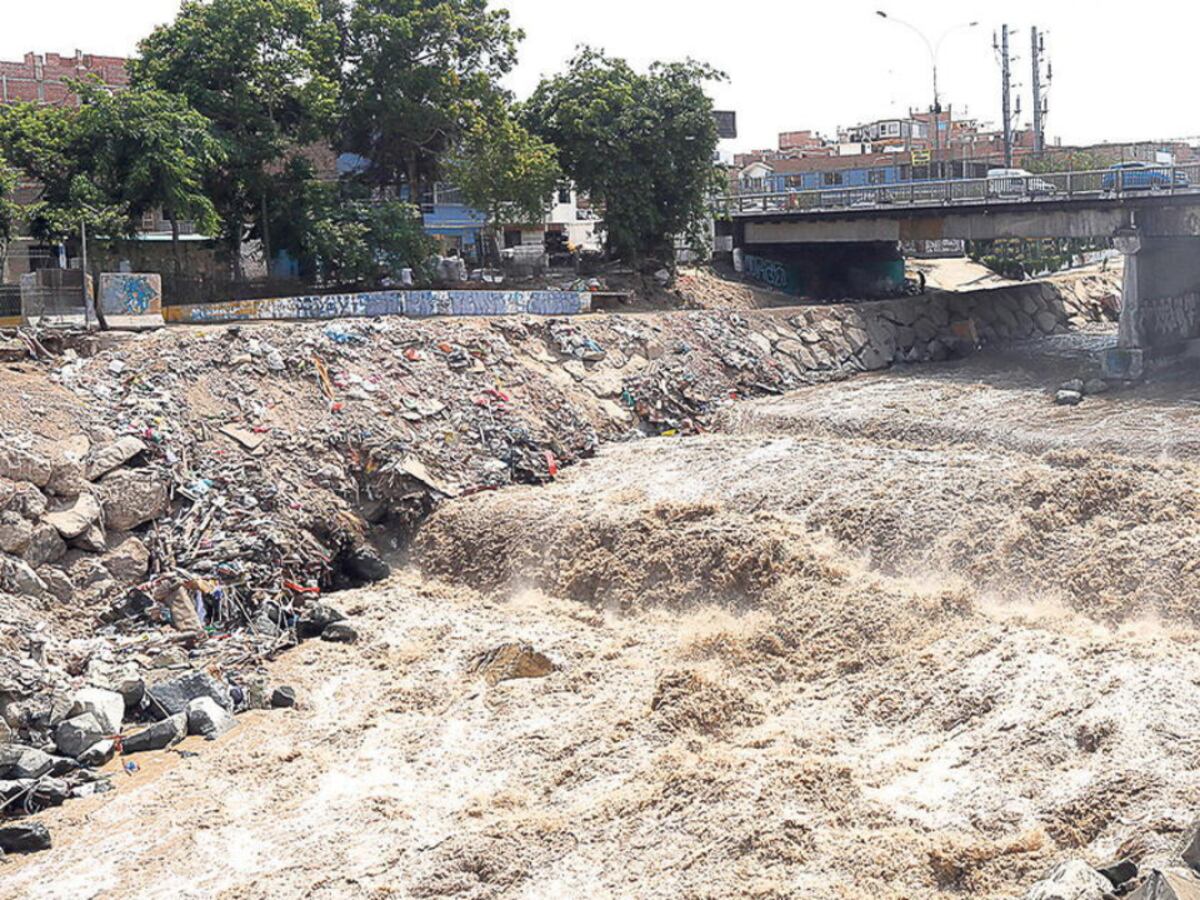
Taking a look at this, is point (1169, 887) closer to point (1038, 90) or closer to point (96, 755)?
point (96, 755)

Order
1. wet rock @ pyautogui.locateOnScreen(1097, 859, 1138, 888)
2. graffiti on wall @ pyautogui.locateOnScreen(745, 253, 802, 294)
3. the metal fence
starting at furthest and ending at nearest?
graffiti on wall @ pyautogui.locateOnScreen(745, 253, 802, 294)
the metal fence
wet rock @ pyautogui.locateOnScreen(1097, 859, 1138, 888)

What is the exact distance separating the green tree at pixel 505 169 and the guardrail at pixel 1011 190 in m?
10.1

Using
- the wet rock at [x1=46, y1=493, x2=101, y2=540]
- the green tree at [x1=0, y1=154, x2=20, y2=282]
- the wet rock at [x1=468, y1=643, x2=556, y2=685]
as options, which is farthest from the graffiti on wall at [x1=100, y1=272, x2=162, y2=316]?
the wet rock at [x1=468, y1=643, x2=556, y2=685]

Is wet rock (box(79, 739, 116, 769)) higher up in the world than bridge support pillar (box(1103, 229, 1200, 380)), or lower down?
lower down

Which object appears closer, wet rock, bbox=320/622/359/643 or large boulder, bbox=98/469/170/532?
wet rock, bbox=320/622/359/643

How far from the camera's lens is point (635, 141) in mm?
49500

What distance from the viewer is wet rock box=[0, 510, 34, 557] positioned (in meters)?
23.9

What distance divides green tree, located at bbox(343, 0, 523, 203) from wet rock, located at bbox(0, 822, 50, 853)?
114 feet

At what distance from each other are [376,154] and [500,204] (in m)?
5.98

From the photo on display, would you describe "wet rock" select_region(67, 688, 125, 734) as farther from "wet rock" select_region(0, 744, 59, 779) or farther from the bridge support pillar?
the bridge support pillar

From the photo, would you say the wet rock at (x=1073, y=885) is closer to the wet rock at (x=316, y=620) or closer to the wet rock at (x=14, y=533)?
the wet rock at (x=316, y=620)

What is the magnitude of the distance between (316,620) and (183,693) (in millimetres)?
4195

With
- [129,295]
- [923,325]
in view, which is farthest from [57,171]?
[923,325]

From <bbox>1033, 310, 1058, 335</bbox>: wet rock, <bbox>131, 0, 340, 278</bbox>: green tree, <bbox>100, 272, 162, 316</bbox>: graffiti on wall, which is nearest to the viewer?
<bbox>100, 272, 162, 316</bbox>: graffiti on wall
